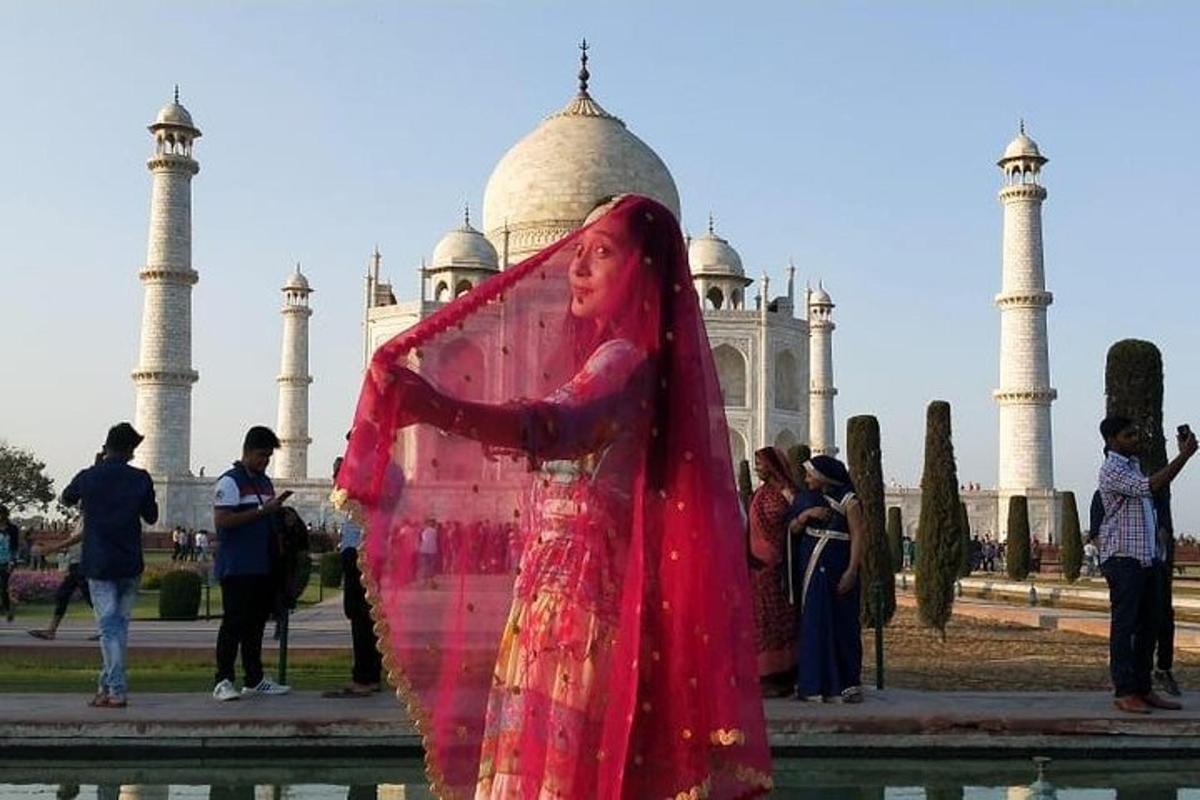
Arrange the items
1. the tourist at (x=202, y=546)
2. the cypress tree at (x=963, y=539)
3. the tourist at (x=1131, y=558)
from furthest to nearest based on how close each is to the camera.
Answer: the tourist at (x=202, y=546) → the cypress tree at (x=963, y=539) → the tourist at (x=1131, y=558)

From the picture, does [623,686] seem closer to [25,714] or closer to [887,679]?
[25,714]

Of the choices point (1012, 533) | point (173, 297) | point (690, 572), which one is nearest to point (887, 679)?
point (690, 572)

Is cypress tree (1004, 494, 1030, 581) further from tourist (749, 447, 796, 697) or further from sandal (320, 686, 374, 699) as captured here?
sandal (320, 686, 374, 699)

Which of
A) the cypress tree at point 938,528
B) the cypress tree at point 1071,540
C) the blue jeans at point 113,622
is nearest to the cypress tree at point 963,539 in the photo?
the cypress tree at point 938,528

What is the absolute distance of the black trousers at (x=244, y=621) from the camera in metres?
6.00

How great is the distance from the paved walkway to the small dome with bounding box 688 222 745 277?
37.1m

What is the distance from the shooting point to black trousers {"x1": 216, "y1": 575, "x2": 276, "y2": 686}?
6.00 metres

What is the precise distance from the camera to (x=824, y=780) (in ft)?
15.7

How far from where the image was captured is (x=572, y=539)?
2301 mm

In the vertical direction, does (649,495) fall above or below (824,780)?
above

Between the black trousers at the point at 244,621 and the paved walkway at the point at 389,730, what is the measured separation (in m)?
0.33

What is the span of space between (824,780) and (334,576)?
55.1 ft

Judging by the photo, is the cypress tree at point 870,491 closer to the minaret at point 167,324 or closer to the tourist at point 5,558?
the tourist at point 5,558

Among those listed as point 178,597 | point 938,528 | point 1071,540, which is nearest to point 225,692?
point 178,597
